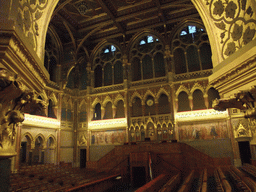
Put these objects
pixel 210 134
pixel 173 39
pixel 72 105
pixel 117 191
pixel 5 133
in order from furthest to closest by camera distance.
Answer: pixel 72 105 < pixel 173 39 < pixel 210 134 < pixel 117 191 < pixel 5 133

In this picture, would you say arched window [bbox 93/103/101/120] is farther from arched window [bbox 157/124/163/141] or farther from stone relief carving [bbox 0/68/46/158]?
stone relief carving [bbox 0/68/46/158]

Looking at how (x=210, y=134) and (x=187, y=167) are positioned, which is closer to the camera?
(x=187, y=167)

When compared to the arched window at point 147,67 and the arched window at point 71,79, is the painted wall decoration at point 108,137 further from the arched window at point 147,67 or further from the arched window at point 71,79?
the arched window at point 147,67

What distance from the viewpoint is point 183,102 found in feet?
59.0

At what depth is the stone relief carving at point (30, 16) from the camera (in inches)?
132

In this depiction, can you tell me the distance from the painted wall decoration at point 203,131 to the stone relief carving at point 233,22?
13.5m

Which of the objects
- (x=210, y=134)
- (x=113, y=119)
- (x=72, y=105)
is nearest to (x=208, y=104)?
(x=210, y=134)

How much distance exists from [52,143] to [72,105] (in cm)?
418

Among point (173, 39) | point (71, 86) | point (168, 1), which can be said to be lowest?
point (71, 86)

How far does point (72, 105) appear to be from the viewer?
67.4 ft

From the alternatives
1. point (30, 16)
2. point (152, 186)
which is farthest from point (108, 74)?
point (30, 16)

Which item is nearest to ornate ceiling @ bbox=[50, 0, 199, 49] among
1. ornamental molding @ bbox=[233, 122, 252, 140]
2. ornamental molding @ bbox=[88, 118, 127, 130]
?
ornamental molding @ bbox=[88, 118, 127, 130]

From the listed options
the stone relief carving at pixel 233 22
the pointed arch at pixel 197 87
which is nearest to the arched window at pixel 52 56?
the pointed arch at pixel 197 87

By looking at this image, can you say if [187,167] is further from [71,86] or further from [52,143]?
[71,86]
